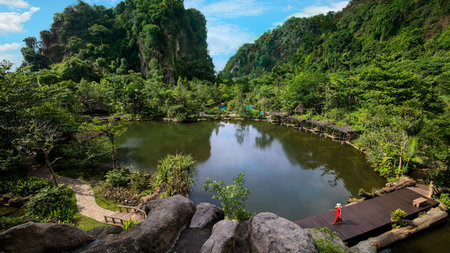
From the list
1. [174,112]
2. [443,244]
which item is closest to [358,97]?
[443,244]

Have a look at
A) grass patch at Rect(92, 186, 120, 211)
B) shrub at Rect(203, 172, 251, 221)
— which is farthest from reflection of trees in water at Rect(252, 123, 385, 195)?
grass patch at Rect(92, 186, 120, 211)

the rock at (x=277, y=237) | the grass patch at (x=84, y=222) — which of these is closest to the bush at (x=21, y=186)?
the grass patch at (x=84, y=222)

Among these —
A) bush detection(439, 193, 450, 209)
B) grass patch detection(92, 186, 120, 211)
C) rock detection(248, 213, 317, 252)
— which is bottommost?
grass patch detection(92, 186, 120, 211)

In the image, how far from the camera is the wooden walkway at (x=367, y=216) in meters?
7.92

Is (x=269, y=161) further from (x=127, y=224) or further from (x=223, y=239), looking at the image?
(x=223, y=239)

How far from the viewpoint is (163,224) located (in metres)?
5.07

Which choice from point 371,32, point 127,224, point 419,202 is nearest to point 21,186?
point 127,224

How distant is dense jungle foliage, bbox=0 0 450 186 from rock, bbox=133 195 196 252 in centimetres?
885

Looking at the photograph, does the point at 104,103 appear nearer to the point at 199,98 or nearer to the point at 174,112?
the point at 174,112

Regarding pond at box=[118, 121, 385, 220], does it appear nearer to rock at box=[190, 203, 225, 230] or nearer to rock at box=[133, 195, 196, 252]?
rock at box=[190, 203, 225, 230]

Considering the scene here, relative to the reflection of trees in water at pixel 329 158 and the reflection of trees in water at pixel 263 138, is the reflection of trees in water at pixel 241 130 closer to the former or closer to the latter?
the reflection of trees in water at pixel 263 138

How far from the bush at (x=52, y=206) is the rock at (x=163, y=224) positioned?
5.87 meters

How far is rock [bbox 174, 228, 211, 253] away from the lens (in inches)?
199

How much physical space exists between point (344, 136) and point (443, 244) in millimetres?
13859
